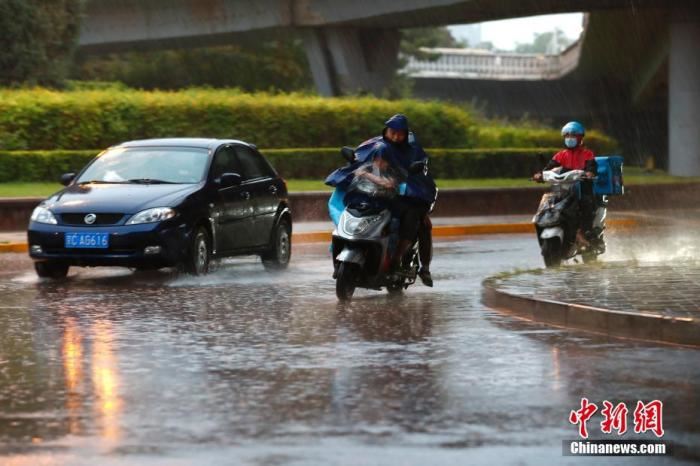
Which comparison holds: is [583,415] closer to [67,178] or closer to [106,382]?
[106,382]

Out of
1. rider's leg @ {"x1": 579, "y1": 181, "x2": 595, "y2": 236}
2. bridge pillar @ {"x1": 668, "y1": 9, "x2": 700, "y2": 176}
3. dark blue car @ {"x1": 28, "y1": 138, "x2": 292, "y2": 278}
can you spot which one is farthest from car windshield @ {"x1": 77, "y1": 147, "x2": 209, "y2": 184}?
bridge pillar @ {"x1": 668, "y1": 9, "x2": 700, "y2": 176}

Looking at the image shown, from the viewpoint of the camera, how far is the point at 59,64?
149 ft

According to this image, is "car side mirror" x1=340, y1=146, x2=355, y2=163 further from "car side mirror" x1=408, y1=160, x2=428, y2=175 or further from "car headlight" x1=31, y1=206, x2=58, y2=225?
"car headlight" x1=31, y1=206, x2=58, y2=225

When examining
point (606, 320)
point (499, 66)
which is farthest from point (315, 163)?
point (499, 66)

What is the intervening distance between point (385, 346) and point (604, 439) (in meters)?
3.71

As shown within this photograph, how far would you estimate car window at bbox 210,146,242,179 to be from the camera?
59.7 ft

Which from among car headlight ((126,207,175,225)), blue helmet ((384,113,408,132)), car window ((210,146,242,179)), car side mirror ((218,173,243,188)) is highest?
blue helmet ((384,113,408,132))

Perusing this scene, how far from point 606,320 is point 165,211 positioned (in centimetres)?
624

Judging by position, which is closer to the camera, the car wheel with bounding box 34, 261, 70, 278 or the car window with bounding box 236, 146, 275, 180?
the car wheel with bounding box 34, 261, 70, 278

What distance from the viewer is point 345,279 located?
1455cm

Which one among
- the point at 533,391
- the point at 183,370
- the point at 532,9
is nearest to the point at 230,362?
the point at 183,370

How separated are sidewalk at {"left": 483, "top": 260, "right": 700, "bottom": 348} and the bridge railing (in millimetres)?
48167

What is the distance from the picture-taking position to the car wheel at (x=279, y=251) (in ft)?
62.1

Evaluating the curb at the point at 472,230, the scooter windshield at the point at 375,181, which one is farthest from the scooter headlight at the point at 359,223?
the curb at the point at 472,230
